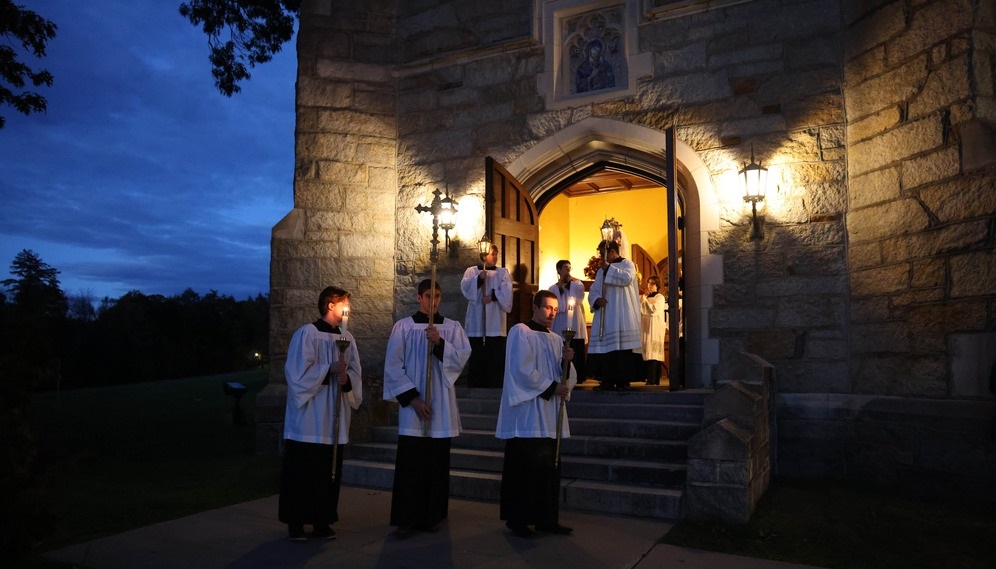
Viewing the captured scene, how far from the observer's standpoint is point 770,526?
518 centimetres

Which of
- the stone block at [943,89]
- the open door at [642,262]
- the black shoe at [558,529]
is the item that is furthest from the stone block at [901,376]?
the open door at [642,262]

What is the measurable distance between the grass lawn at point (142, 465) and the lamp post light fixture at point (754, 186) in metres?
5.54

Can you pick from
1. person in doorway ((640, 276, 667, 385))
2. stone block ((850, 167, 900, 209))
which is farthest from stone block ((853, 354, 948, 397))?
person in doorway ((640, 276, 667, 385))

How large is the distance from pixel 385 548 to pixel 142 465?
181 inches

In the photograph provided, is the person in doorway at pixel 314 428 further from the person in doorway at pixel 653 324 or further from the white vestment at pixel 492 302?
the person in doorway at pixel 653 324

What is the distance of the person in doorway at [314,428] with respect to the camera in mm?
4824

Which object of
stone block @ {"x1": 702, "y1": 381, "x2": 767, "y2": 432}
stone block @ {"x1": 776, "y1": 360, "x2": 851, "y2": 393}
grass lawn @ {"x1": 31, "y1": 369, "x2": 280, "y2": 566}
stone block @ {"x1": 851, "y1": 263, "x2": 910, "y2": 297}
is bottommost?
grass lawn @ {"x1": 31, "y1": 369, "x2": 280, "y2": 566}

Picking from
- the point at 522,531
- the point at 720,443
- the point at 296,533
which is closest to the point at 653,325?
the point at 720,443

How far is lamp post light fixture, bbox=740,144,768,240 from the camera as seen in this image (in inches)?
303

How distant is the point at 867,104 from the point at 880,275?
69.9 inches

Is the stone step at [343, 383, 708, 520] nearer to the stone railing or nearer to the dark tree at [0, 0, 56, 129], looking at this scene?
the stone railing

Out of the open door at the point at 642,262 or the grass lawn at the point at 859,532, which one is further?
the open door at the point at 642,262

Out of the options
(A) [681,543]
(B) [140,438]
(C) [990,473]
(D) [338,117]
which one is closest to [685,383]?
(C) [990,473]

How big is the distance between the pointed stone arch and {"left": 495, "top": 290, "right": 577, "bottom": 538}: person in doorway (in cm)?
338
